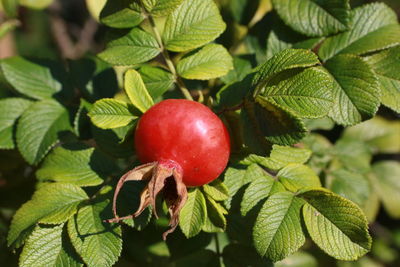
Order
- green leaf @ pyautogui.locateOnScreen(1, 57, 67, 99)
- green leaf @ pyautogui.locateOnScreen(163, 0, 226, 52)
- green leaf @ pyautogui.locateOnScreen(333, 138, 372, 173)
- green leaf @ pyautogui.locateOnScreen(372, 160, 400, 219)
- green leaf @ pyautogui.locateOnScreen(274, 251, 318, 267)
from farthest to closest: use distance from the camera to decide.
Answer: green leaf @ pyautogui.locateOnScreen(372, 160, 400, 219) < green leaf @ pyautogui.locateOnScreen(274, 251, 318, 267) < green leaf @ pyautogui.locateOnScreen(333, 138, 372, 173) < green leaf @ pyautogui.locateOnScreen(1, 57, 67, 99) < green leaf @ pyautogui.locateOnScreen(163, 0, 226, 52)

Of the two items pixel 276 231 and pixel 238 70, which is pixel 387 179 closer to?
pixel 238 70

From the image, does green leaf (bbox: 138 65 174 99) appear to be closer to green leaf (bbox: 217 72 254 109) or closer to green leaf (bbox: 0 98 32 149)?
green leaf (bbox: 217 72 254 109)

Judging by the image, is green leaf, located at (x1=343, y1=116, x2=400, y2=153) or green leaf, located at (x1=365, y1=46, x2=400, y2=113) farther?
green leaf, located at (x1=343, y1=116, x2=400, y2=153)

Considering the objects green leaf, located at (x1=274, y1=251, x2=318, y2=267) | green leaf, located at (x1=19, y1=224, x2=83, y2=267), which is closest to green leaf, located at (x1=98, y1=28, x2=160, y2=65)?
green leaf, located at (x1=19, y1=224, x2=83, y2=267)

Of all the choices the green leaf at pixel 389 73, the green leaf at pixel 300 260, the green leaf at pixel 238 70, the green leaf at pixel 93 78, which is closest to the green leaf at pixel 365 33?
the green leaf at pixel 389 73

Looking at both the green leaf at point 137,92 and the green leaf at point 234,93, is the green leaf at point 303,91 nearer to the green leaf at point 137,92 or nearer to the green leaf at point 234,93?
the green leaf at point 234,93

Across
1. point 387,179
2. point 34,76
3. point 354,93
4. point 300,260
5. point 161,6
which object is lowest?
point 300,260

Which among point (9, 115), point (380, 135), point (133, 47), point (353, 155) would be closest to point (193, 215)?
point (133, 47)
